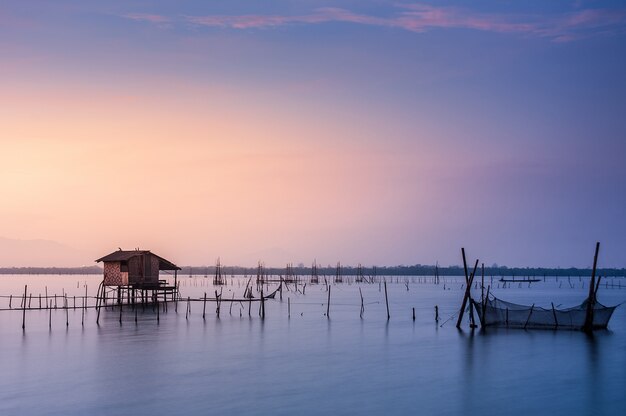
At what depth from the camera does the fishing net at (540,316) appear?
114 ft

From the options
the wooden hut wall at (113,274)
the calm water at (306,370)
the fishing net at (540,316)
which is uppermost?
the wooden hut wall at (113,274)

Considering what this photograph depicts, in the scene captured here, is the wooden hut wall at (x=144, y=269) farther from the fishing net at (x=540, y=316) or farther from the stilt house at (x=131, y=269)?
the fishing net at (x=540, y=316)

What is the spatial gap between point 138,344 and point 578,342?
20731mm

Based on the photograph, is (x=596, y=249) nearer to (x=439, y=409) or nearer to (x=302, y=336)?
(x=302, y=336)

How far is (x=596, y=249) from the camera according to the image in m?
33.2

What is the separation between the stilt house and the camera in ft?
162

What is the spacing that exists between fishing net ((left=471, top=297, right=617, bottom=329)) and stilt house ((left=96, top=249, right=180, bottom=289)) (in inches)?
1015

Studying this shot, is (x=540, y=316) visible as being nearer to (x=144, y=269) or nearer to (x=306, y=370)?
(x=306, y=370)

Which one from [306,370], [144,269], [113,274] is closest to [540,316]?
[306,370]

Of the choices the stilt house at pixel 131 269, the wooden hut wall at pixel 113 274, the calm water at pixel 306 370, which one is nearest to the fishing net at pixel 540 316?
the calm water at pixel 306 370

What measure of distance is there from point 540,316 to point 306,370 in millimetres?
15975

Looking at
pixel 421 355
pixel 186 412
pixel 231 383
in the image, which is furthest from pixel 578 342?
pixel 186 412

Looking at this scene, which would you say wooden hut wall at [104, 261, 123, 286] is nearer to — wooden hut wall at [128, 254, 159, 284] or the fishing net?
wooden hut wall at [128, 254, 159, 284]

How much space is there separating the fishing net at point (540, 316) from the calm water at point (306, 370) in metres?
0.78
